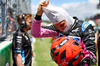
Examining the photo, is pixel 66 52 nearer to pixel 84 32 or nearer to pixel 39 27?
pixel 84 32

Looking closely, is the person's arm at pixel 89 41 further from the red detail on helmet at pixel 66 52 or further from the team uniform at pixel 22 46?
the team uniform at pixel 22 46

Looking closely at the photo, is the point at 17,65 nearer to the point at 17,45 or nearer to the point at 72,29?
the point at 17,45

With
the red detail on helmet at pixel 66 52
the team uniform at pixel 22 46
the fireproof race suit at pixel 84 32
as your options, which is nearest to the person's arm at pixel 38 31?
the fireproof race suit at pixel 84 32

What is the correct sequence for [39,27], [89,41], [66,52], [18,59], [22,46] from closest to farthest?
[66,52]
[89,41]
[39,27]
[18,59]
[22,46]

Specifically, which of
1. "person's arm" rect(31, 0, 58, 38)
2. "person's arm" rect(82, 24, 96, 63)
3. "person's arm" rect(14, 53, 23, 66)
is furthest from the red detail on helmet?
"person's arm" rect(14, 53, 23, 66)

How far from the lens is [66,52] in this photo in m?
1.16

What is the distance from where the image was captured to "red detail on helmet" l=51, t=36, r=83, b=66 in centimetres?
116

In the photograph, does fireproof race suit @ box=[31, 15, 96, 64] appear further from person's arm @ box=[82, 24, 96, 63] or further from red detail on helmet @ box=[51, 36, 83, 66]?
red detail on helmet @ box=[51, 36, 83, 66]

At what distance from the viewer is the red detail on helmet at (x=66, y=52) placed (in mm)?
1162

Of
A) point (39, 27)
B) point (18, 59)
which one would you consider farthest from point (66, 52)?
point (18, 59)

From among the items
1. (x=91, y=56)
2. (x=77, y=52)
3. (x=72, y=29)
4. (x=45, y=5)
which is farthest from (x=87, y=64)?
(x=45, y=5)

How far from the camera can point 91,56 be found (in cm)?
135

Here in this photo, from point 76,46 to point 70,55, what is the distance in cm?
11

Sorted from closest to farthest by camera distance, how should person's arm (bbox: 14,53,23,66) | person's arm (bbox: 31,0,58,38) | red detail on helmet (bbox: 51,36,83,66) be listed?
1. red detail on helmet (bbox: 51,36,83,66)
2. person's arm (bbox: 31,0,58,38)
3. person's arm (bbox: 14,53,23,66)
